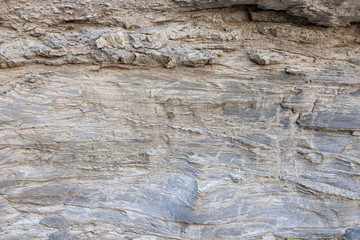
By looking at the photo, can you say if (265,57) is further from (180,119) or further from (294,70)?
(180,119)

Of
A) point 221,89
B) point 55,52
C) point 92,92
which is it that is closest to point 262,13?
point 221,89

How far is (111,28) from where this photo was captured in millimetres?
4348

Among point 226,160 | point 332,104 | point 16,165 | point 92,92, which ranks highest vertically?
point 332,104

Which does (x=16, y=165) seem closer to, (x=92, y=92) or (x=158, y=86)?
(x=92, y=92)

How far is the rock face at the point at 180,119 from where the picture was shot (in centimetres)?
416

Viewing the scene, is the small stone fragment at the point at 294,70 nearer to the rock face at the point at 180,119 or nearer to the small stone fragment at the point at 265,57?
the rock face at the point at 180,119

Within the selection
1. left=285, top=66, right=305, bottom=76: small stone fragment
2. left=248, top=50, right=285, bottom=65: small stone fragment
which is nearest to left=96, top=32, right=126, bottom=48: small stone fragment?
left=248, top=50, right=285, bottom=65: small stone fragment

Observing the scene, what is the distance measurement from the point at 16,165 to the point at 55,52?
1.80 m

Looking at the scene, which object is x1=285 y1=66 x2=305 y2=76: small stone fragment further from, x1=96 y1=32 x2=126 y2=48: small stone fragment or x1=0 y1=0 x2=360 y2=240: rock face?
x1=96 y1=32 x2=126 y2=48: small stone fragment

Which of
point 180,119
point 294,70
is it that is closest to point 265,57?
point 294,70

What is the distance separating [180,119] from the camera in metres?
4.54

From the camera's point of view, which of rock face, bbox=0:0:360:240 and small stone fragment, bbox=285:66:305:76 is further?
small stone fragment, bbox=285:66:305:76

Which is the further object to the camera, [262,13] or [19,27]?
[262,13]

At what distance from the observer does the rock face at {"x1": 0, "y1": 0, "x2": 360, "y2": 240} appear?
4.16 m
